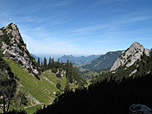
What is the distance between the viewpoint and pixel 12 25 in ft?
368

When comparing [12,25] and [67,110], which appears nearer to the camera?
[67,110]

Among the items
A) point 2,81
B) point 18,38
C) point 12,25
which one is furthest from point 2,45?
point 2,81

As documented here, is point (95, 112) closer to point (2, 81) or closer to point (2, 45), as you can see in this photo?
point (2, 81)

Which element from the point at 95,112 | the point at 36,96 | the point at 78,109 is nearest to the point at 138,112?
the point at 95,112

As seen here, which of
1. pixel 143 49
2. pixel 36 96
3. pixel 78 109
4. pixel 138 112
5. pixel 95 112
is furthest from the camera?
pixel 143 49

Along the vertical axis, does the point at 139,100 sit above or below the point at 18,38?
below

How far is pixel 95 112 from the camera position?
46.2 ft

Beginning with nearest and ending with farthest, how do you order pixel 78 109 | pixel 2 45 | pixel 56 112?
1. pixel 78 109
2. pixel 56 112
3. pixel 2 45

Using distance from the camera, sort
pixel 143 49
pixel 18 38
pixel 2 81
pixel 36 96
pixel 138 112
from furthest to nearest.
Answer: pixel 143 49
pixel 18 38
pixel 36 96
pixel 2 81
pixel 138 112

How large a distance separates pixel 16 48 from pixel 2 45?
10.3 meters

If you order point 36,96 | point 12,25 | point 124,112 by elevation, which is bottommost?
point 36,96

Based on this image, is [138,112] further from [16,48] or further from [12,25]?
[12,25]

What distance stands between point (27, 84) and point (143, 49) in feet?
614

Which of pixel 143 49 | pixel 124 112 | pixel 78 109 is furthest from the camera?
pixel 143 49
